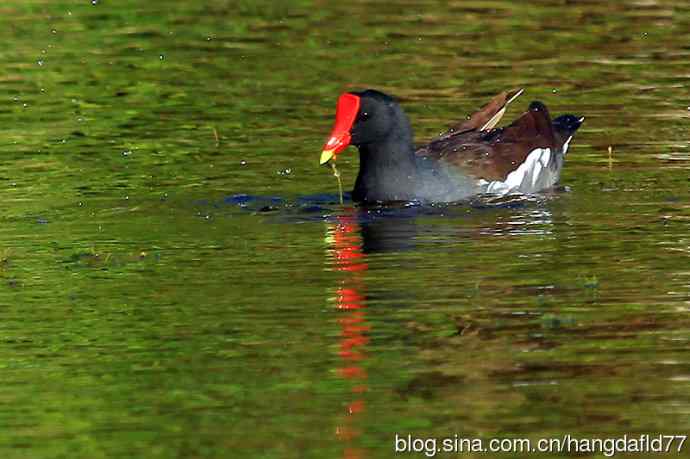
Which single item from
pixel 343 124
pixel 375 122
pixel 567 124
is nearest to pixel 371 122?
pixel 375 122

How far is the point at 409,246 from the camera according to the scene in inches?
414

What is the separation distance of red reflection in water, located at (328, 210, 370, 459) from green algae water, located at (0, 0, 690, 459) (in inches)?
0.7

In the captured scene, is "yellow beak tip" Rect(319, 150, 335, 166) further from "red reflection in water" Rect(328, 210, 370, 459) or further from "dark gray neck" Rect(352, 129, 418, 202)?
"dark gray neck" Rect(352, 129, 418, 202)

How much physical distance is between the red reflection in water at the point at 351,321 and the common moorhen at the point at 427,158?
639 millimetres

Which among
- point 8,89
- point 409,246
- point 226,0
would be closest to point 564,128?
point 409,246

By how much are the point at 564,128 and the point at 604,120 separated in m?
1.27

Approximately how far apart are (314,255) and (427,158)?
2.30 m

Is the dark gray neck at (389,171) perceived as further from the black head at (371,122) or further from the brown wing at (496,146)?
the brown wing at (496,146)

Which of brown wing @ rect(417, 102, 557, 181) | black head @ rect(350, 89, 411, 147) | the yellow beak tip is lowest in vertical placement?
brown wing @ rect(417, 102, 557, 181)

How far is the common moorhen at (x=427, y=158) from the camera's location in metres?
12.1

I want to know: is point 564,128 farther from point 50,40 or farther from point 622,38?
point 50,40

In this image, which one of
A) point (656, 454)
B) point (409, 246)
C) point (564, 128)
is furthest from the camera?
point (564, 128)

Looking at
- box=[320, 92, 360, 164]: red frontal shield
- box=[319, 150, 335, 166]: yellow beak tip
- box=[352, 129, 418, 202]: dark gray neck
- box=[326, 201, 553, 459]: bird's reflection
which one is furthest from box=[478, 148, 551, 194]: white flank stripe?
box=[319, 150, 335, 166]: yellow beak tip

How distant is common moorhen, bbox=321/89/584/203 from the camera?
12117 mm
